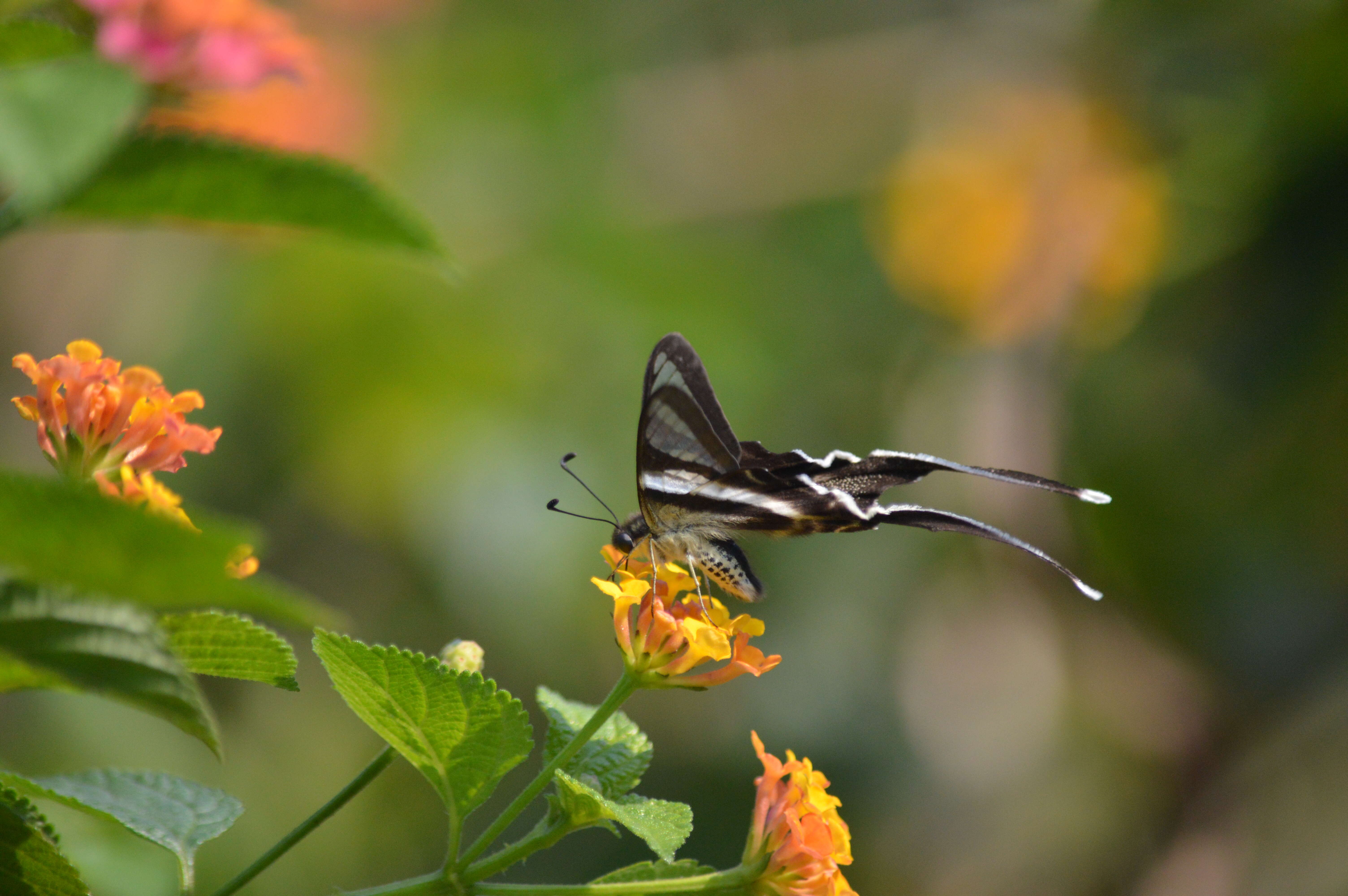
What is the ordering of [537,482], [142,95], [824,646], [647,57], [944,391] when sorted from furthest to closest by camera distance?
[647,57]
[944,391]
[824,646]
[537,482]
[142,95]

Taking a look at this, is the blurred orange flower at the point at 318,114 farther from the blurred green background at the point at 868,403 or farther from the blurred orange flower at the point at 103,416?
the blurred orange flower at the point at 103,416

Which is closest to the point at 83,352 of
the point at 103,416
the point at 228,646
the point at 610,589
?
the point at 103,416

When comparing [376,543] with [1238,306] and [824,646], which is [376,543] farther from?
[1238,306]

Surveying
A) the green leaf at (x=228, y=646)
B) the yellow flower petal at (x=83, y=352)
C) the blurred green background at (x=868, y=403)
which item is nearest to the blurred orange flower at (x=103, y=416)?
the yellow flower petal at (x=83, y=352)

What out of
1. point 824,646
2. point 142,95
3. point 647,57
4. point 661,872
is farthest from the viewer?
point 647,57

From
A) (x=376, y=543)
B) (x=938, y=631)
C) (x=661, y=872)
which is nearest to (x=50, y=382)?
(x=661, y=872)

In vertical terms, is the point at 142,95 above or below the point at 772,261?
below

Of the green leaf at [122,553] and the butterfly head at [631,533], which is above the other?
the butterfly head at [631,533]
